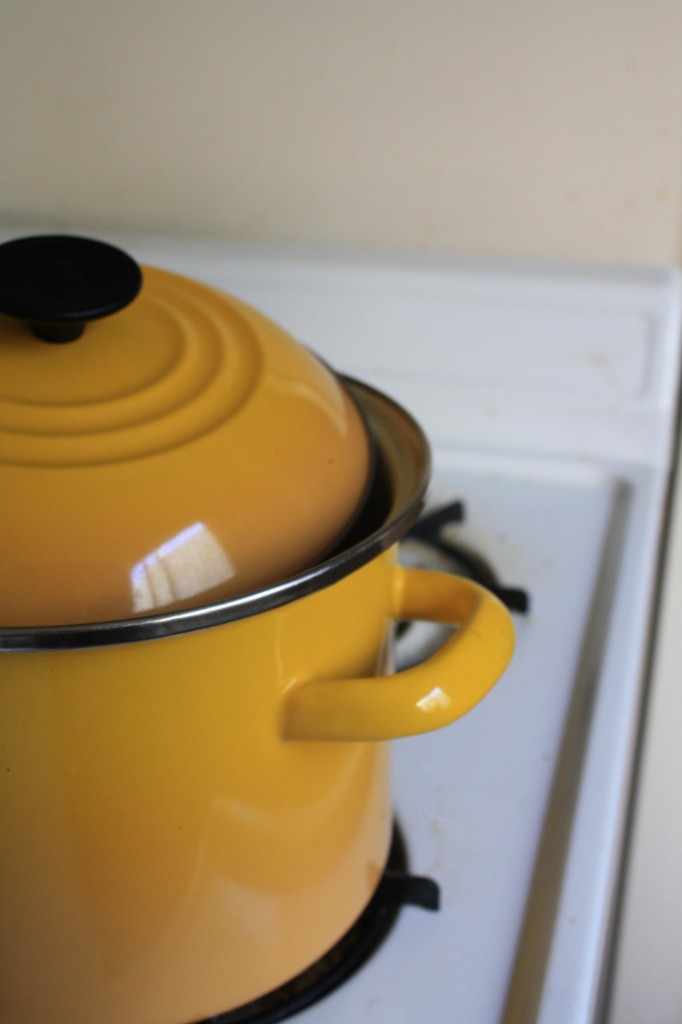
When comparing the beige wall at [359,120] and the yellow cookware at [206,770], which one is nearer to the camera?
the yellow cookware at [206,770]

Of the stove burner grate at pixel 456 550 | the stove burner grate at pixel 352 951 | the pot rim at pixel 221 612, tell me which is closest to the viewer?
the pot rim at pixel 221 612

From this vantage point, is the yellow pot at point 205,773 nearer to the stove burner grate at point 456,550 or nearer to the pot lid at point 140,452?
the pot lid at point 140,452

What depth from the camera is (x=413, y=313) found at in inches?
28.6

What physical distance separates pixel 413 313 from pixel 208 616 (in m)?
0.49

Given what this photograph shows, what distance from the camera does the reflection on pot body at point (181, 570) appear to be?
30 centimetres

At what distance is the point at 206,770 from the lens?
0.31 m

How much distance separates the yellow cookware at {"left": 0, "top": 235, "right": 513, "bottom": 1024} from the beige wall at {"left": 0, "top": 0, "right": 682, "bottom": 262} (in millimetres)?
411

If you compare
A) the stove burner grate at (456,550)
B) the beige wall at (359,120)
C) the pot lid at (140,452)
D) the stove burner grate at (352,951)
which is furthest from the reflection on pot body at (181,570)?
the beige wall at (359,120)

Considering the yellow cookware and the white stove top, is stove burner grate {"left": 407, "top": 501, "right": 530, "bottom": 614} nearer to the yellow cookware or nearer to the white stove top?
the white stove top

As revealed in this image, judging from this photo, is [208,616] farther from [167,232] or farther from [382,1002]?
[167,232]

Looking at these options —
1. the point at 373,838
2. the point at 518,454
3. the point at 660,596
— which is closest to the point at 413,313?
the point at 518,454

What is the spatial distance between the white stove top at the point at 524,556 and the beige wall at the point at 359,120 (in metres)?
0.04

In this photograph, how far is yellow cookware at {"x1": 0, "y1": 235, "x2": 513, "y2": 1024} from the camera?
29cm

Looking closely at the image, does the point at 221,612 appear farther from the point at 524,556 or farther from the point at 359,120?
the point at 359,120
